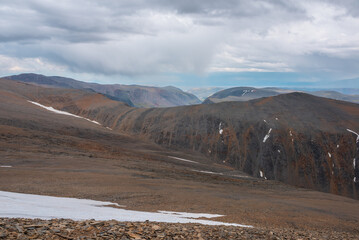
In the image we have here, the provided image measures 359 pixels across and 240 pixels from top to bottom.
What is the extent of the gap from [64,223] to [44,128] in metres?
58.5

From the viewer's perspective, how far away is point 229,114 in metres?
87.8

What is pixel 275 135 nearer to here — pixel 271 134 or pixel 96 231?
pixel 271 134

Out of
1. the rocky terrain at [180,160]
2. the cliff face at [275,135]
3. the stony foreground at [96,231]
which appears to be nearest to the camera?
the stony foreground at [96,231]

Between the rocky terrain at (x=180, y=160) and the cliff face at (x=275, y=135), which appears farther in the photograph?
the cliff face at (x=275, y=135)

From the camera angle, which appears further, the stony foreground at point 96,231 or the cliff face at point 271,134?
the cliff face at point 271,134

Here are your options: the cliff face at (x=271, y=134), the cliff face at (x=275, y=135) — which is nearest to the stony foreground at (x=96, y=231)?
the cliff face at (x=271, y=134)

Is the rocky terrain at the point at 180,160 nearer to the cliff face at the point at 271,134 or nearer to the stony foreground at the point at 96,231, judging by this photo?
the stony foreground at the point at 96,231

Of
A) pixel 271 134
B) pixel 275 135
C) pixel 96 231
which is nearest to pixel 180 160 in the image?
pixel 271 134

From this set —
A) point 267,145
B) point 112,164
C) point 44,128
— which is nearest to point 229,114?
point 267,145

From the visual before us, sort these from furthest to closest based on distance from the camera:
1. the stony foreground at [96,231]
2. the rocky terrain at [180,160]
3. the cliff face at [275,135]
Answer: the cliff face at [275,135] → the rocky terrain at [180,160] → the stony foreground at [96,231]

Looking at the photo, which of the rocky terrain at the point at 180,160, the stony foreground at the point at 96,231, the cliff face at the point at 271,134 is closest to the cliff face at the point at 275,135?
the cliff face at the point at 271,134

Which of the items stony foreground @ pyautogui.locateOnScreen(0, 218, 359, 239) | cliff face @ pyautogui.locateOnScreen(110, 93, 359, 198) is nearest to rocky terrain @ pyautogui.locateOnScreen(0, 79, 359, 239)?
stony foreground @ pyautogui.locateOnScreen(0, 218, 359, 239)

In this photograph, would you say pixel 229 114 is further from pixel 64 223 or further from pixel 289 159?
pixel 64 223

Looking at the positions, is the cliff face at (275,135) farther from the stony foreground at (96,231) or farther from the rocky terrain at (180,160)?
the stony foreground at (96,231)
